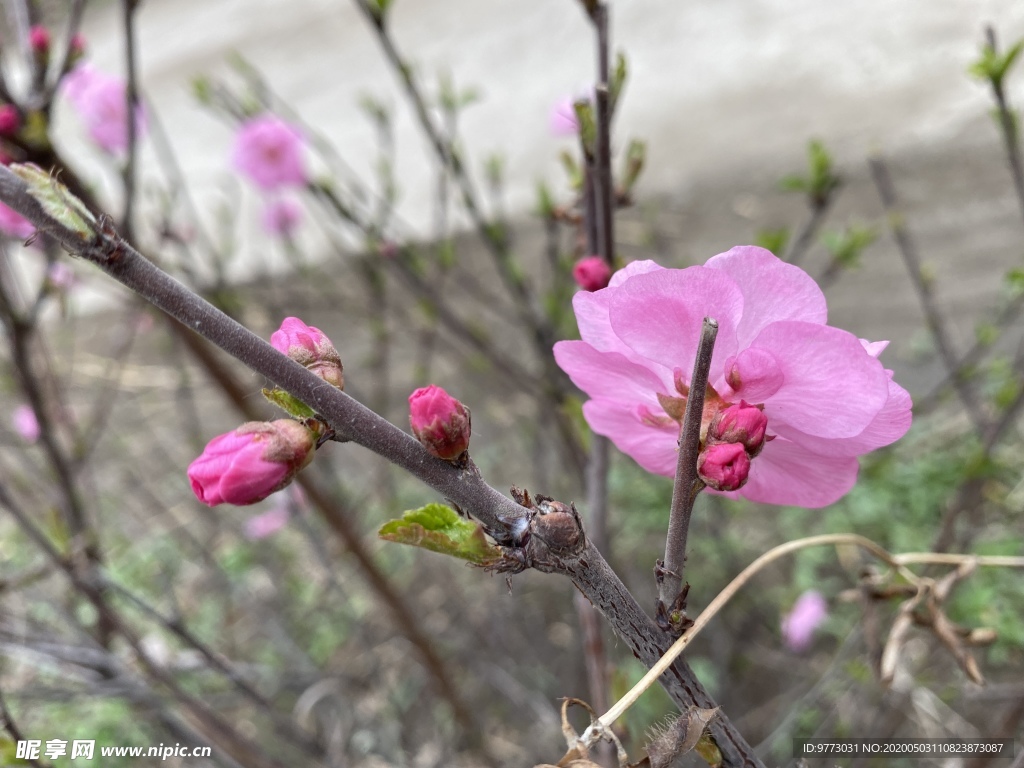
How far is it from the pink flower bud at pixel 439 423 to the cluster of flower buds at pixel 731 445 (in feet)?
0.43

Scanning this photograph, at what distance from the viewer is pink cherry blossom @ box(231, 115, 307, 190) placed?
1.94 m

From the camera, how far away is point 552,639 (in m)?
2.10

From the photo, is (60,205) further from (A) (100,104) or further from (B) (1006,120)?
(A) (100,104)

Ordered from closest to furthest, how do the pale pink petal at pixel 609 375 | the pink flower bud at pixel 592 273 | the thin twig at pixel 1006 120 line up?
the pale pink petal at pixel 609 375
the pink flower bud at pixel 592 273
the thin twig at pixel 1006 120

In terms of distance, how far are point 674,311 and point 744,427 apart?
8 cm

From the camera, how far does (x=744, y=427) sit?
395 millimetres

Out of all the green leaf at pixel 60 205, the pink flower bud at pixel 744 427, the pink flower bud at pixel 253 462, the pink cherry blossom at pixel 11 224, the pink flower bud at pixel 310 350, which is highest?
the pink cherry blossom at pixel 11 224

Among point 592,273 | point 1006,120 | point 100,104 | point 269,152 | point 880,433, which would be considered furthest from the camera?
point 269,152

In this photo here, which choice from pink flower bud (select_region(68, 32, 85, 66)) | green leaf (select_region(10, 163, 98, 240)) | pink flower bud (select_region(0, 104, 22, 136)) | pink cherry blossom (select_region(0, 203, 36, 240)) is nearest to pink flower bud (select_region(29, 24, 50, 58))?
pink flower bud (select_region(68, 32, 85, 66))

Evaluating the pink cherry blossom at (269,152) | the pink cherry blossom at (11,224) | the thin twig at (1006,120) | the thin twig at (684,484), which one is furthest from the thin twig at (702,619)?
the pink cherry blossom at (269,152)

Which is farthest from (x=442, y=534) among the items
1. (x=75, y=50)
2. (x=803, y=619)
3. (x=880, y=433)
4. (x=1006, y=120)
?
(x=803, y=619)

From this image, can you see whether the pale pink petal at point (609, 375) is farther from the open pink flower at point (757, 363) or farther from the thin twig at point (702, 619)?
the thin twig at point (702, 619)

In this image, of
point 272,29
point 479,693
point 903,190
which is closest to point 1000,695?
point 479,693

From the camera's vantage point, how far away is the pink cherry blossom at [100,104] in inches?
69.2
